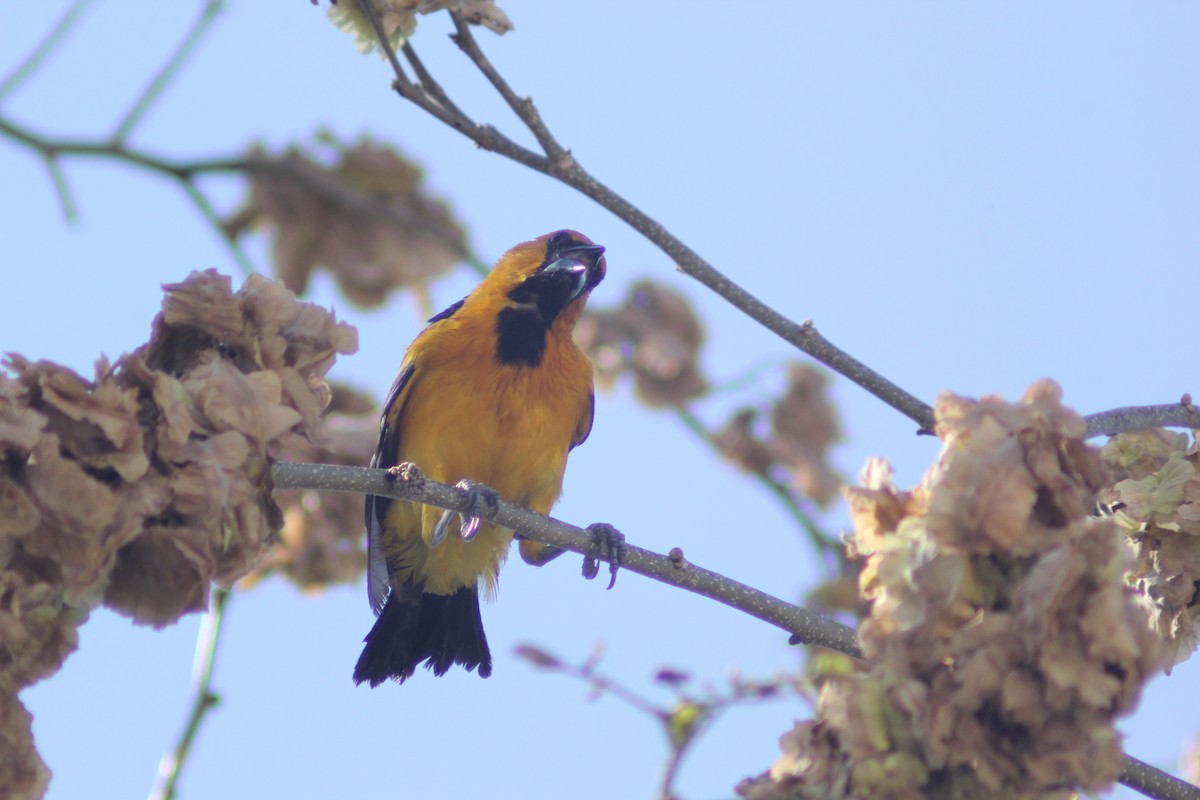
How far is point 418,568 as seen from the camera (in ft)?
20.2

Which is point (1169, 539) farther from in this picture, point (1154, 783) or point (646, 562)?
point (646, 562)

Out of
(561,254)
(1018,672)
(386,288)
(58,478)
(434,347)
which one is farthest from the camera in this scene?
(561,254)

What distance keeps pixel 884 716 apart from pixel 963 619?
0.23 m

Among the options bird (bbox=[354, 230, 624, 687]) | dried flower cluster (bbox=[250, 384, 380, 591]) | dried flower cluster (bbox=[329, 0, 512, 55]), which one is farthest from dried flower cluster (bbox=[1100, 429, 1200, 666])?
dried flower cluster (bbox=[250, 384, 380, 591])

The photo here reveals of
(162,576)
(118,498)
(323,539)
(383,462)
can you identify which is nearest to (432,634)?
(323,539)

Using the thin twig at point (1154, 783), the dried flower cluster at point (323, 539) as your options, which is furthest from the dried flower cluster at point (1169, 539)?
the dried flower cluster at point (323, 539)

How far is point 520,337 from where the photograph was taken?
592cm

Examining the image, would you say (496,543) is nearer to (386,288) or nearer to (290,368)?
(386,288)

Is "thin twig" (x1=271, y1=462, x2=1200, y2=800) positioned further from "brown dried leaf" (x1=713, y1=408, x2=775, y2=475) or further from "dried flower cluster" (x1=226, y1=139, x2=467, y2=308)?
"brown dried leaf" (x1=713, y1=408, x2=775, y2=475)

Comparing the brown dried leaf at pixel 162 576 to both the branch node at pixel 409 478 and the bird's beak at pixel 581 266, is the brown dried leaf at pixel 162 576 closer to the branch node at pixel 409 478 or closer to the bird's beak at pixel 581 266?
the branch node at pixel 409 478

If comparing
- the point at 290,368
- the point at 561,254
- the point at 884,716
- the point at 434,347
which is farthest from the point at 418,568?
the point at 884,716

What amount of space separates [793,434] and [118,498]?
4.17 m

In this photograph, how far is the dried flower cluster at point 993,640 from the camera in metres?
2.29

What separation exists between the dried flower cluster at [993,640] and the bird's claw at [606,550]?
4.69ft
